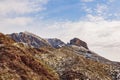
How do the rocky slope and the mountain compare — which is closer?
the rocky slope

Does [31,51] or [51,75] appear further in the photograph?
[31,51]

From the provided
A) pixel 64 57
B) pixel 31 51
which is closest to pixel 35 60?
pixel 31 51

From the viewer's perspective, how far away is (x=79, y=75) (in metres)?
160

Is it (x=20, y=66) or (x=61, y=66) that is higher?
(x=20, y=66)

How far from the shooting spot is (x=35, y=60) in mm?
155125

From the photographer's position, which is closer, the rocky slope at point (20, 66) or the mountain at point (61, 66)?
the rocky slope at point (20, 66)

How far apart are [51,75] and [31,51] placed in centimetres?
3124

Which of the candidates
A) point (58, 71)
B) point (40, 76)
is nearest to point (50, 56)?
point (58, 71)

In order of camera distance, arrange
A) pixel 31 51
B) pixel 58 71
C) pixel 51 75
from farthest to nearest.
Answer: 1. pixel 31 51
2. pixel 58 71
3. pixel 51 75

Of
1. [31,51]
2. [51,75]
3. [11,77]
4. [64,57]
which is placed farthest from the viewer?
[64,57]

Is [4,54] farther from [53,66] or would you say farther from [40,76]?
[53,66]

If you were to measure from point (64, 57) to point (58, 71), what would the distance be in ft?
89.6

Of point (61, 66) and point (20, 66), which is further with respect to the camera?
point (61, 66)

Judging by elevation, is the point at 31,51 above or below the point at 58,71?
above
